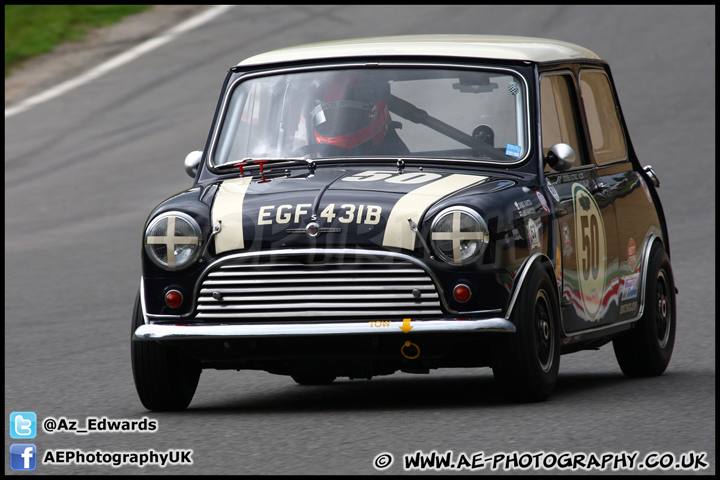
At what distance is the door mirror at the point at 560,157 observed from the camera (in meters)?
7.19

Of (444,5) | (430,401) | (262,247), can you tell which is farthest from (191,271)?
(444,5)

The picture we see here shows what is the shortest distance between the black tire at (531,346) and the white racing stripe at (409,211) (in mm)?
564

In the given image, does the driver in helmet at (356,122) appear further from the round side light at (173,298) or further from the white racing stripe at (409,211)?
the round side light at (173,298)

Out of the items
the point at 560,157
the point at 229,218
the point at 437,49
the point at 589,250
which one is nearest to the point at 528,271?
the point at 560,157

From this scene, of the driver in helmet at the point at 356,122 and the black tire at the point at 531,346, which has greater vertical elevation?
the driver in helmet at the point at 356,122

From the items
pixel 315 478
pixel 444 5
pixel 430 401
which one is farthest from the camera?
pixel 444 5

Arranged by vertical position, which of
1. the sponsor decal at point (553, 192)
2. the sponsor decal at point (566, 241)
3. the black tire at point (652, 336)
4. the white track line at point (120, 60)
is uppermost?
the sponsor decal at point (553, 192)

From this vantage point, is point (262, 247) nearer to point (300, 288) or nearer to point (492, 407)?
point (300, 288)

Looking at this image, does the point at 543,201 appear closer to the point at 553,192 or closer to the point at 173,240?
the point at 553,192

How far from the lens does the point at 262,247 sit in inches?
257

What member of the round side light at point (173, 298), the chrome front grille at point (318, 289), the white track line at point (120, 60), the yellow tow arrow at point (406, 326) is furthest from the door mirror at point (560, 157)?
the white track line at point (120, 60)

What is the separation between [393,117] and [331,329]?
149cm

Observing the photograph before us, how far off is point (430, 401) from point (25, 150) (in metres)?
13.7

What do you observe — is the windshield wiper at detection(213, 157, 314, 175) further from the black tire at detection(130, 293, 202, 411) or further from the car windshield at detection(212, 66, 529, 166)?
the black tire at detection(130, 293, 202, 411)
